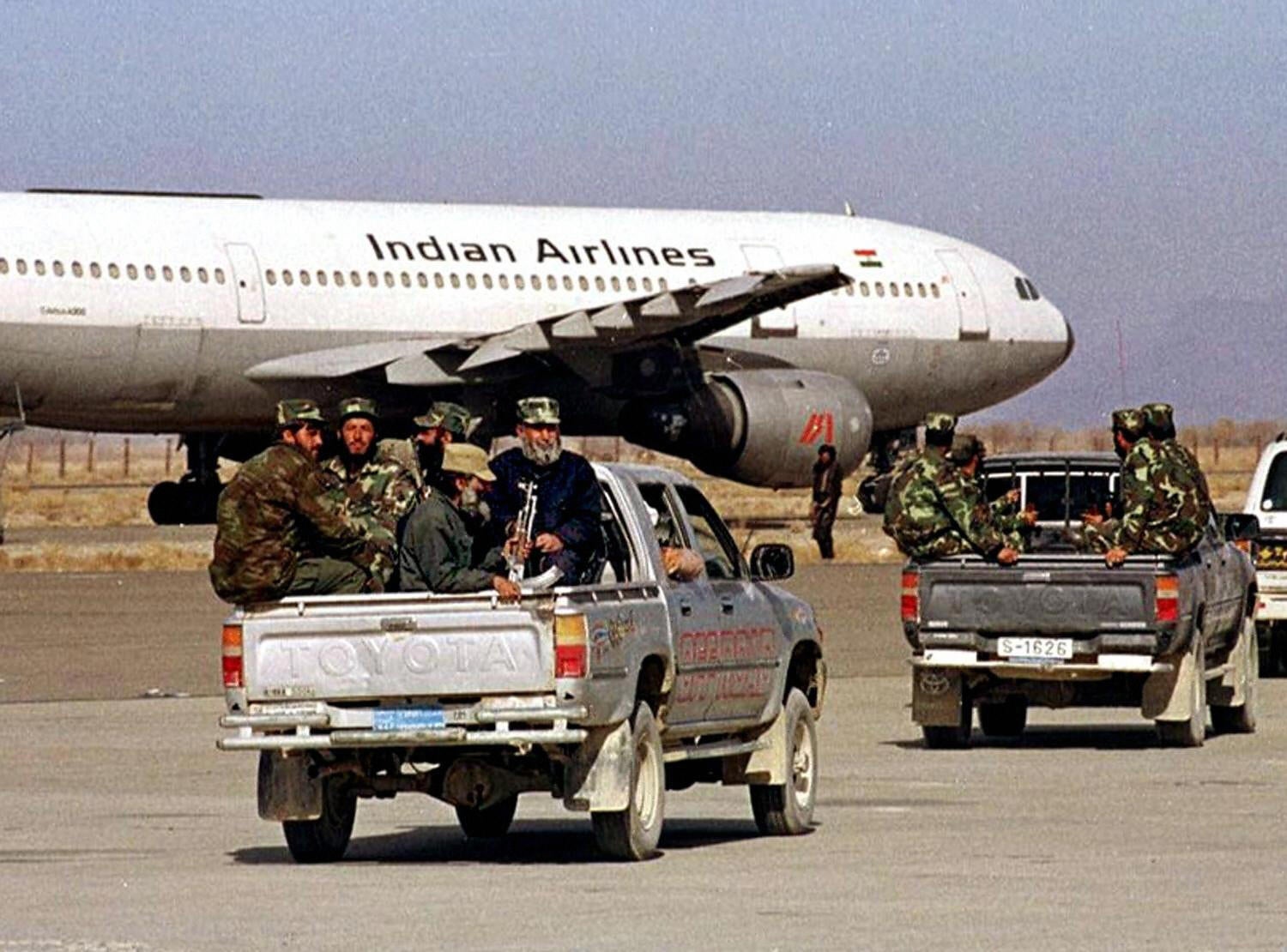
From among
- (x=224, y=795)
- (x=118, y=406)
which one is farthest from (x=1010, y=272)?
(x=224, y=795)

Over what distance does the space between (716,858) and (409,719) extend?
1443mm

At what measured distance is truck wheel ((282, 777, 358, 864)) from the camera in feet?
46.3

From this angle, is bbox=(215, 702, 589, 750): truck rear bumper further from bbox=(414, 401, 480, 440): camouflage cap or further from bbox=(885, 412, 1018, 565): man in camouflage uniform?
bbox=(885, 412, 1018, 565): man in camouflage uniform

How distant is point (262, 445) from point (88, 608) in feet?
42.5

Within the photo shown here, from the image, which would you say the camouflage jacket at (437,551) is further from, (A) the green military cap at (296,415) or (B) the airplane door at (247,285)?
(B) the airplane door at (247,285)

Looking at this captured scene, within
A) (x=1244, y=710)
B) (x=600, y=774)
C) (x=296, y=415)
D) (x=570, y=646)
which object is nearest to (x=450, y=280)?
(x=1244, y=710)

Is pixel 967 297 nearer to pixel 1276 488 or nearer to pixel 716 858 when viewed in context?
pixel 1276 488

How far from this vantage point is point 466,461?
14555 millimetres

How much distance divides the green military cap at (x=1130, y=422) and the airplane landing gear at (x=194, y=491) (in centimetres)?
2746

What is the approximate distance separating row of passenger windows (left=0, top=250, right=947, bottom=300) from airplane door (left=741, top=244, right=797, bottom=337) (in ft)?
2.66

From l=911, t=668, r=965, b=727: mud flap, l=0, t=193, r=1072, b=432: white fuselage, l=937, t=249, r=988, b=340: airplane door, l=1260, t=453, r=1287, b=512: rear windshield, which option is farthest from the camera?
l=937, t=249, r=988, b=340: airplane door

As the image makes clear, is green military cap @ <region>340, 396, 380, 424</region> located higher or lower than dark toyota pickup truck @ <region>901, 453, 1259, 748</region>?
higher

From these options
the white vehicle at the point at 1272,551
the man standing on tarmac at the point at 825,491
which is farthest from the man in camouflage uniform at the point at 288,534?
the man standing on tarmac at the point at 825,491

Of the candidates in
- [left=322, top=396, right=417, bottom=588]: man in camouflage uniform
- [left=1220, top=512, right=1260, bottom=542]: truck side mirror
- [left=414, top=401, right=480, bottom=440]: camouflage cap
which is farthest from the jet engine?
[left=414, top=401, right=480, bottom=440]: camouflage cap
